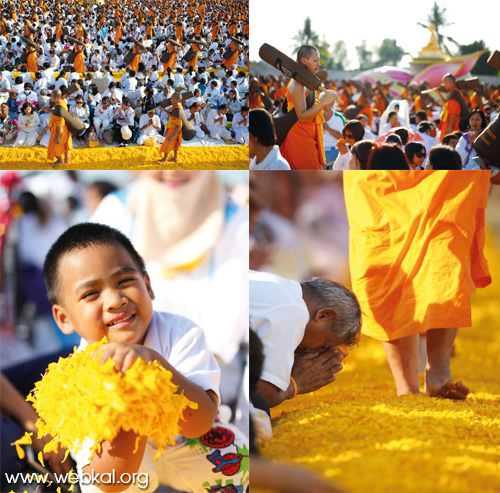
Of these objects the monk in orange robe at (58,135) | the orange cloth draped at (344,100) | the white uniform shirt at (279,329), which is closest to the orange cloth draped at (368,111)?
the orange cloth draped at (344,100)

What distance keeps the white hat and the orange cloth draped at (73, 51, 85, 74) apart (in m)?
0.53

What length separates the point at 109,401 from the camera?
9.84 feet

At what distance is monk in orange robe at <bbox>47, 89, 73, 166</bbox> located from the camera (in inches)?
167

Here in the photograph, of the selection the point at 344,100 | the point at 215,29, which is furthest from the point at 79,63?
the point at 344,100

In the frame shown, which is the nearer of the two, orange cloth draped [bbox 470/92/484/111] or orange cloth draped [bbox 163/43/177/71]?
orange cloth draped [bbox 163/43/177/71]

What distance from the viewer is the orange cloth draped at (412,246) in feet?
12.7

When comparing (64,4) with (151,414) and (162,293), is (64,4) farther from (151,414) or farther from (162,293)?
(151,414)

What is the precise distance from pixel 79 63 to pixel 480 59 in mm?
3179

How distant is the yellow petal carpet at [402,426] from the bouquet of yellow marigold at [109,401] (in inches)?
32.3

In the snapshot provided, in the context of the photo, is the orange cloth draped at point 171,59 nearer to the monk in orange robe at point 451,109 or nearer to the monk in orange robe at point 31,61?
the monk in orange robe at point 31,61

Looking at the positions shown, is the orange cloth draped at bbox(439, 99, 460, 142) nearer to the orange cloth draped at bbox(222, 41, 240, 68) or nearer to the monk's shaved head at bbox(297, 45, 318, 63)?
the monk's shaved head at bbox(297, 45, 318, 63)

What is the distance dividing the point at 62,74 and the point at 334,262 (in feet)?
7.78

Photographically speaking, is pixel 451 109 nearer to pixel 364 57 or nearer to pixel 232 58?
pixel 364 57

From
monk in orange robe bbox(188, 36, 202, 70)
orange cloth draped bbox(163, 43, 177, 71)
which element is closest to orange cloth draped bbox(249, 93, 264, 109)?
monk in orange robe bbox(188, 36, 202, 70)
